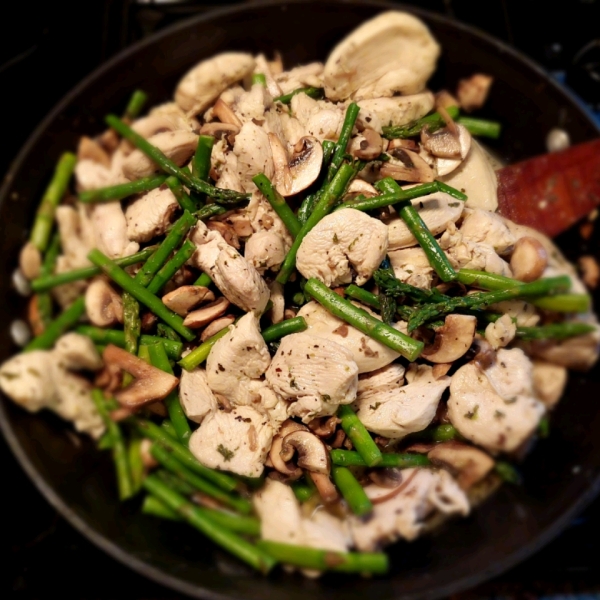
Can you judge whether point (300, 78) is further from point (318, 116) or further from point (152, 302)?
point (152, 302)

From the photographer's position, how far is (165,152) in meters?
1.57

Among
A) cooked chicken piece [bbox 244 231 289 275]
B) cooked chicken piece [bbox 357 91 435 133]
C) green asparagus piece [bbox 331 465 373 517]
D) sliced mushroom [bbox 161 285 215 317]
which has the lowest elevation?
green asparagus piece [bbox 331 465 373 517]

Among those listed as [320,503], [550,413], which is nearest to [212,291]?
[320,503]

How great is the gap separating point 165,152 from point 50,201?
617 mm

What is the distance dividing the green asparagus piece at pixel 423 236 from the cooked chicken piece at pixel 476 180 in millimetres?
138

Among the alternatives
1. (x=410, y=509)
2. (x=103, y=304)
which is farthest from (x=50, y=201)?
(x=410, y=509)

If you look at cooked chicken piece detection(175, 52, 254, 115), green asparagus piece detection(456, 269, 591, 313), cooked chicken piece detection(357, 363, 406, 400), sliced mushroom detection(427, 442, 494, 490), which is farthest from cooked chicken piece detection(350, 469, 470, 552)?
cooked chicken piece detection(175, 52, 254, 115)

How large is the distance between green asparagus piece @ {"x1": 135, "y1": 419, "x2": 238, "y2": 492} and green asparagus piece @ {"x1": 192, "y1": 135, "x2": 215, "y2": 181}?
74 cm

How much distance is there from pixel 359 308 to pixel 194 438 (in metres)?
0.57

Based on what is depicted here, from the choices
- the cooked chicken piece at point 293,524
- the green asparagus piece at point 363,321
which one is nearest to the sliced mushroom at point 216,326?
the green asparagus piece at point 363,321

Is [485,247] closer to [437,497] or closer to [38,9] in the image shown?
[437,497]

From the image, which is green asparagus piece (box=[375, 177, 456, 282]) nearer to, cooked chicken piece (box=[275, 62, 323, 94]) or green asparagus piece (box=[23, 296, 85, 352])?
cooked chicken piece (box=[275, 62, 323, 94])

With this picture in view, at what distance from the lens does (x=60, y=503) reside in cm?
155

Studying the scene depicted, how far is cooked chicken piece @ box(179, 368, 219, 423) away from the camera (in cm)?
142
